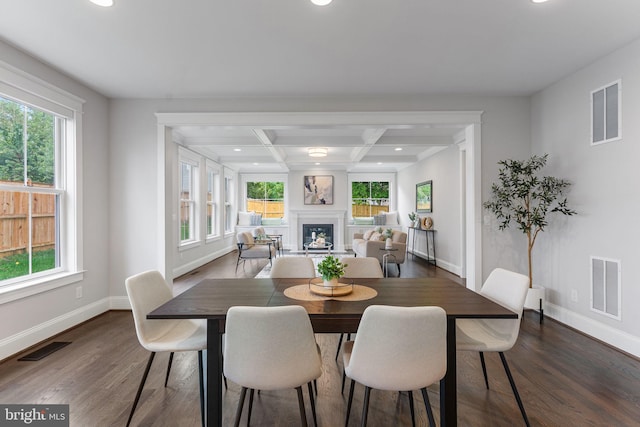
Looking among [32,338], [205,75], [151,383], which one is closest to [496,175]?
[205,75]

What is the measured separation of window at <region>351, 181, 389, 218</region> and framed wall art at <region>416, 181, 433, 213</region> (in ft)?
7.20

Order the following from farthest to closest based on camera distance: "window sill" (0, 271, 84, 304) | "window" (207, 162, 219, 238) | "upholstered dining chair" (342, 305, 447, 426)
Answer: "window" (207, 162, 219, 238), "window sill" (0, 271, 84, 304), "upholstered dining chair" (342, 305, 447, 426)

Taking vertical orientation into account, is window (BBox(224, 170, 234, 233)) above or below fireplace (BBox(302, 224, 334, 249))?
above

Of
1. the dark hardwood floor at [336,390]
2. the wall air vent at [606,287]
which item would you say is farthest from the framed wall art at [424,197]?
the dark hardwood floor at [336,390]

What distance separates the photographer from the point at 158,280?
229cm

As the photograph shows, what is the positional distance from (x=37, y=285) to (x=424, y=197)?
725cm

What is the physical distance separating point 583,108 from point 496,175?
40.9 inches

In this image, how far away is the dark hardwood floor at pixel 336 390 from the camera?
1.98 meters

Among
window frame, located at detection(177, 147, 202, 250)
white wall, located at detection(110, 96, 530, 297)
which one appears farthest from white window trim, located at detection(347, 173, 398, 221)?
white wall, located at detection(110, 96, 530, 297)

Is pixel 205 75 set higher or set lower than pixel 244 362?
higher

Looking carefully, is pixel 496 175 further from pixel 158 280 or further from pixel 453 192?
pixel 158 280

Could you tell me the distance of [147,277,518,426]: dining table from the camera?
66.5 inches

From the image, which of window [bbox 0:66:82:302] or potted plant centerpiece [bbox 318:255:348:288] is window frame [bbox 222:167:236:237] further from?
potted plant centerpiece [bbox 318:255:348:288]

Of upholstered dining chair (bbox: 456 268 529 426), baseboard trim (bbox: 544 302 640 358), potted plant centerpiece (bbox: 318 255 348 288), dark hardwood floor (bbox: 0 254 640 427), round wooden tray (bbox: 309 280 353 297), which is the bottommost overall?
dark hardwood floor (bbox: 0 254 640 427)
